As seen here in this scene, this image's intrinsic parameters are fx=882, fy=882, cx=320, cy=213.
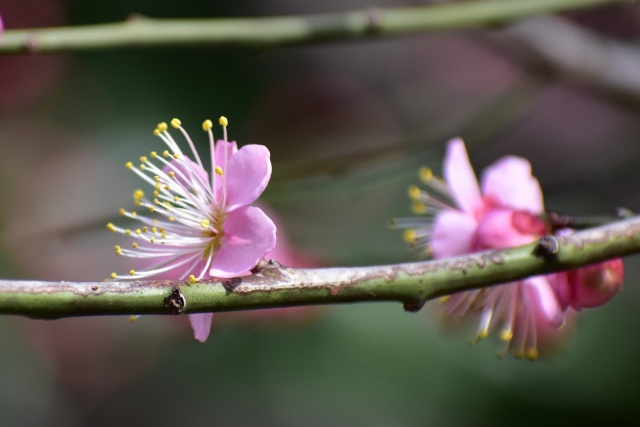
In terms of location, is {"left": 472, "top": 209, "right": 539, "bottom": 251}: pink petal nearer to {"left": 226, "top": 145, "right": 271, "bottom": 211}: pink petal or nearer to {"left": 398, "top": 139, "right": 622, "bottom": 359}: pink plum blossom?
{"left": 398, "top": 139, "right": 622, "bottom": 359}: pink plum blossom

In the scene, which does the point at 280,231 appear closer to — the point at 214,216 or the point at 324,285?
the point at 214,216

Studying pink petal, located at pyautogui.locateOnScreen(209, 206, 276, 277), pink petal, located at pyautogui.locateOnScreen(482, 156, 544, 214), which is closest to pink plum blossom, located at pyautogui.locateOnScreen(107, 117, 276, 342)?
pink petal, located at pyautogui.locateOnScreen(209, 206, 276, 277)

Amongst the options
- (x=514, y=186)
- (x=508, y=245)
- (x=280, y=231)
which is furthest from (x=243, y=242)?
(x=280, y=231)

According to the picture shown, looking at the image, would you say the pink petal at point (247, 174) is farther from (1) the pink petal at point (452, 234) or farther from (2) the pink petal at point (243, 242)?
(1) the pink petal at point (452, 234)

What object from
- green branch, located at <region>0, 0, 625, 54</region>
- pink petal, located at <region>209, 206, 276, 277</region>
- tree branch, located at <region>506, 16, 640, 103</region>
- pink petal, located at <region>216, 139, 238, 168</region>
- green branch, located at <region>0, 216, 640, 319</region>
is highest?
tree branch, located at <region>506, 16, 640, 103</region>

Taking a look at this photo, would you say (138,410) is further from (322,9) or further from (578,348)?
(322,9)

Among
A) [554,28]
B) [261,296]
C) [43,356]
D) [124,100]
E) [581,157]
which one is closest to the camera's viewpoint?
[261,296]

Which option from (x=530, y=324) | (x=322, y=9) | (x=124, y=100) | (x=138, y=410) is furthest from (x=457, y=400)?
(x=322, y=9)

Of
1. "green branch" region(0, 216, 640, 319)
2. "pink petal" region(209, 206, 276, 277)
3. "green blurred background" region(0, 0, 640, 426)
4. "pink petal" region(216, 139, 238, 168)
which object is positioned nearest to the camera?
"green branch" region(0, 216, 640, 319)
